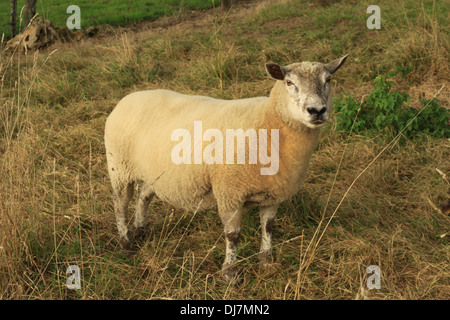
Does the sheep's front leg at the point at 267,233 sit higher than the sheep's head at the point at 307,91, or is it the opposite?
the sheep's head at the point at 307,91

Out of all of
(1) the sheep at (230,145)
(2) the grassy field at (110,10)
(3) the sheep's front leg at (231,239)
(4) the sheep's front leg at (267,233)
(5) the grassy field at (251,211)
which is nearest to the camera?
(1) the sheep at (230,145)

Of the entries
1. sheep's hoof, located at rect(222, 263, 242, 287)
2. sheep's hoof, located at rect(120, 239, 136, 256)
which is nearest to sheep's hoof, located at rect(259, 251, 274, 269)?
sheep's hoof, located at rect(222, 263, 242, 287)

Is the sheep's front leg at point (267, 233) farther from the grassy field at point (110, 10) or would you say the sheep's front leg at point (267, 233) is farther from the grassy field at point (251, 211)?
the grassy field at point (110, 10)

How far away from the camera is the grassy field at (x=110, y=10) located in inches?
501

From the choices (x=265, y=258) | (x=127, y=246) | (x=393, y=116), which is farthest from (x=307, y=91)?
(x=393, y=116)

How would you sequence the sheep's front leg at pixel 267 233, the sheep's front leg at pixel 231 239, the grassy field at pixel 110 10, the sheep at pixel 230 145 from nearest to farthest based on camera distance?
the sheep at pixel 230 145
the sheep's front leg at pixel 231 239
the sheep's front leg at pixel 267 233
the grassy field at pixel 110 10

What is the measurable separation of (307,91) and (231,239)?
1.18m

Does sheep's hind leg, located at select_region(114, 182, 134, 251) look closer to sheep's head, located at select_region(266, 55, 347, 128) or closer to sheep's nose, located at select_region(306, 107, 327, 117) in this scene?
sheep's head, located at select_region(266, 55, 347, 128)

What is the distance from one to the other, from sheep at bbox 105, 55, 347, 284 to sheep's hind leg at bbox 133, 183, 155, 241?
0.15m

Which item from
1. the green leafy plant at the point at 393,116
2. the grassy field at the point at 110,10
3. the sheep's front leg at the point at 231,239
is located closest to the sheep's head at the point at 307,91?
the sheep's front leg at the point at 231,239

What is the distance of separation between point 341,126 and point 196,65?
3.16m

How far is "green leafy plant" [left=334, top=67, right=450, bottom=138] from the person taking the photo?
4.68 meters

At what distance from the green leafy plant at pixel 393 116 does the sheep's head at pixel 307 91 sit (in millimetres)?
2024

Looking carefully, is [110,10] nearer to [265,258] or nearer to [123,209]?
[123,209]
